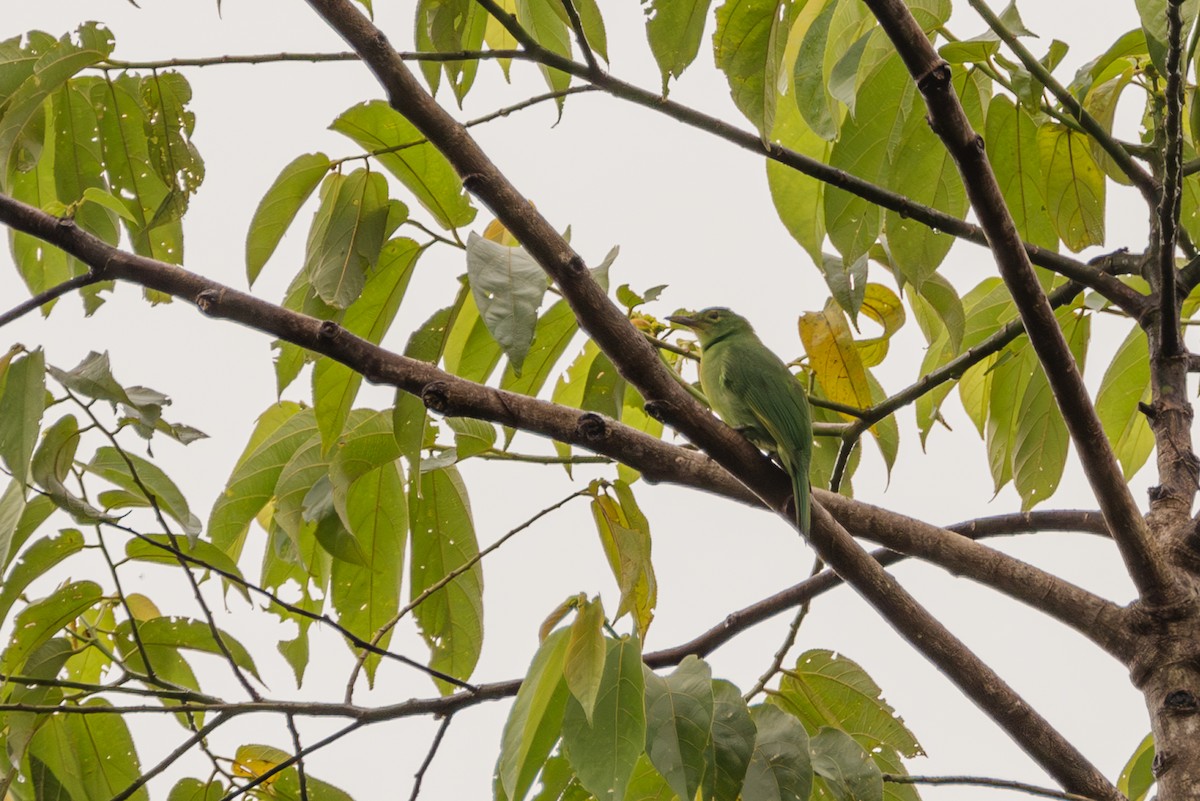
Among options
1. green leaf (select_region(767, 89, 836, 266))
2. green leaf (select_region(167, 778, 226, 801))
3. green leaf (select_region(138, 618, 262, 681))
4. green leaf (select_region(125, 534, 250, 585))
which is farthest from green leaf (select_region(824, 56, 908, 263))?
green leaf (select_region(167, 778, 226, 801))

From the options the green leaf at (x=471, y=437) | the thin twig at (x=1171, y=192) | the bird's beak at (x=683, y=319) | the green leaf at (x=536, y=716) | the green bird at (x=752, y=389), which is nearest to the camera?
the thin twig at (x=1171, y=192)

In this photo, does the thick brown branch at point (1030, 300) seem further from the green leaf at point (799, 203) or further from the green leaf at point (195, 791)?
the green leaf at point (195, 791)

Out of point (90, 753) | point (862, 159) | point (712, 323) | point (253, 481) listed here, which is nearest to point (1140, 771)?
point (862, 159)

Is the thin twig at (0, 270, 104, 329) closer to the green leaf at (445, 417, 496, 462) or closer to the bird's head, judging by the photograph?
the green leaf at (445, 417, 496, 462)

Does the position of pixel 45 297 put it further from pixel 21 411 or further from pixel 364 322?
pixel 364 322

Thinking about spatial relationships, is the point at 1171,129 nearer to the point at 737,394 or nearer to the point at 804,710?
the point at 804,710

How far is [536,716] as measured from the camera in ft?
6.06

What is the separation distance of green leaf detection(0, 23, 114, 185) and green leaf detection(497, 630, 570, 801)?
4.73 feet

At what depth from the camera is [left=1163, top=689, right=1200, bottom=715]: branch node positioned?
6.49 feet

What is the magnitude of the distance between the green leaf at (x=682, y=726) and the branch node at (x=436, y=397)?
1.96ft

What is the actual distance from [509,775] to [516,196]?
939 mm

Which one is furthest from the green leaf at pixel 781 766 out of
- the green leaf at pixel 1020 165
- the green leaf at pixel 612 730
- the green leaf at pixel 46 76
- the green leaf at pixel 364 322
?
the green leaf at pixel 46 76

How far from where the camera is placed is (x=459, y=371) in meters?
2.42

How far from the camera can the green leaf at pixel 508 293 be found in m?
1.82
